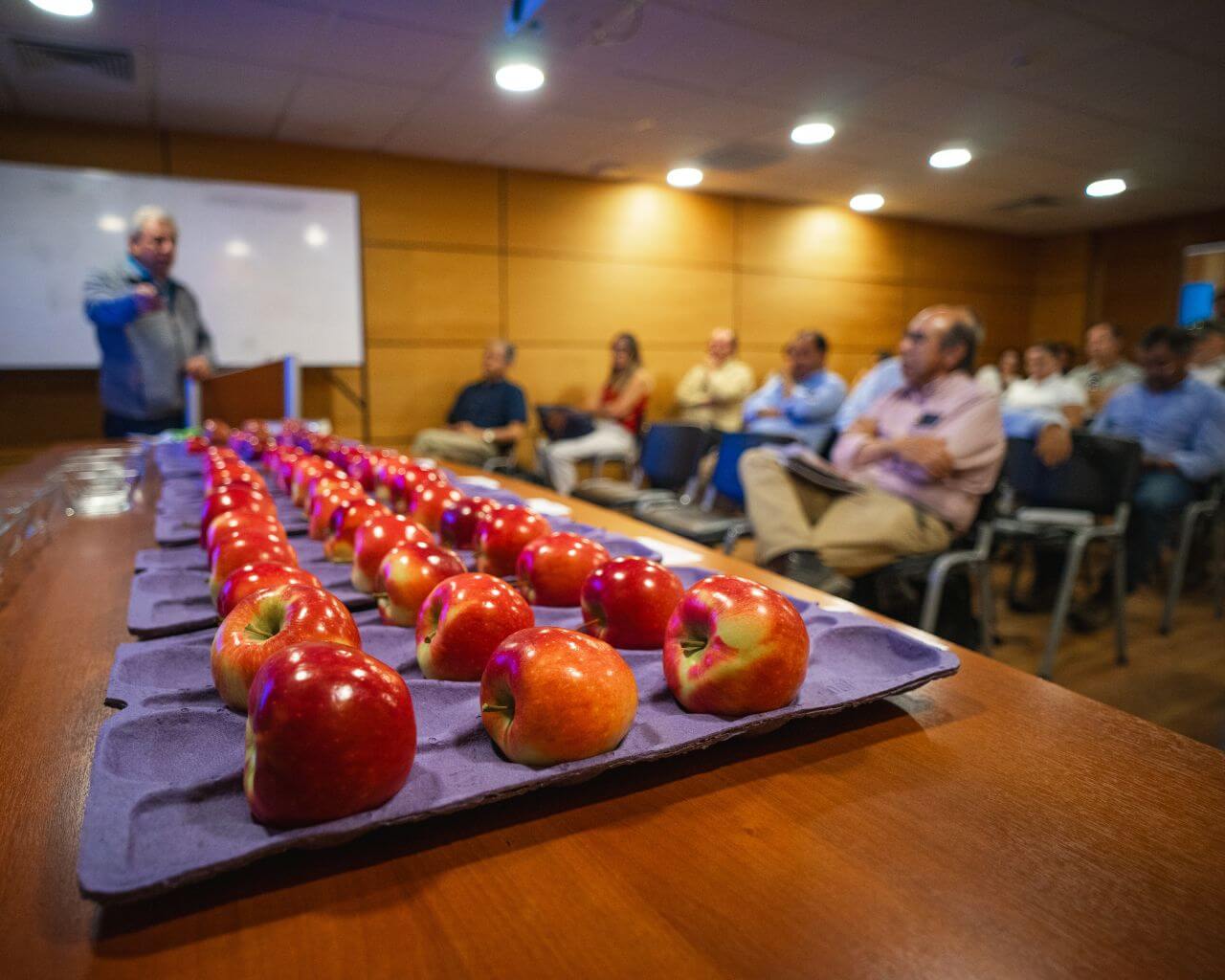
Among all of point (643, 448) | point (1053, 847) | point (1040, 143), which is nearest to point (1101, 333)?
point (1040, 143)

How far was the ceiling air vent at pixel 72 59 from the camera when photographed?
359 cm

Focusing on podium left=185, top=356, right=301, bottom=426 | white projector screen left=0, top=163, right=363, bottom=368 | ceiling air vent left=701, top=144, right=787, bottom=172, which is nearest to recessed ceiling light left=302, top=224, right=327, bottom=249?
white projector screen left=0, top=163, right=363, bottom=368

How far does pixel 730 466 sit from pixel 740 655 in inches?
104

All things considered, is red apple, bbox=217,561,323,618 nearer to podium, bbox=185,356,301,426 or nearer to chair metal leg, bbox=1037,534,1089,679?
podium, bbox=185,356,301,426

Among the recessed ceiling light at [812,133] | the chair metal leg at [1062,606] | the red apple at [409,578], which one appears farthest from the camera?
the recessed ceiling light at [812,133]

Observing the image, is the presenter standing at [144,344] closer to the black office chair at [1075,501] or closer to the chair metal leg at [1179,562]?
the black office chair at [1075,501]

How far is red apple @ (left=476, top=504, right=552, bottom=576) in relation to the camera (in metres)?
1.05

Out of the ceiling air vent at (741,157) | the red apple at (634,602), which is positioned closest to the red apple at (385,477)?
the red apple at (634,602)

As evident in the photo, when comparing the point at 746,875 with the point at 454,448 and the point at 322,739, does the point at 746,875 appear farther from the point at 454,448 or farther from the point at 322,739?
the point at 454,448

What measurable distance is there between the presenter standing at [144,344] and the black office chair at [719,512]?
2.07m

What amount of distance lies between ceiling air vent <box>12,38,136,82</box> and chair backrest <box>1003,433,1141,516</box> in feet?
15.5

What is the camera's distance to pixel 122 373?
357cm

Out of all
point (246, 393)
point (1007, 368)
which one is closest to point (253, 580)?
point (246, 393)

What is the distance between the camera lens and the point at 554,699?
1.83ft
